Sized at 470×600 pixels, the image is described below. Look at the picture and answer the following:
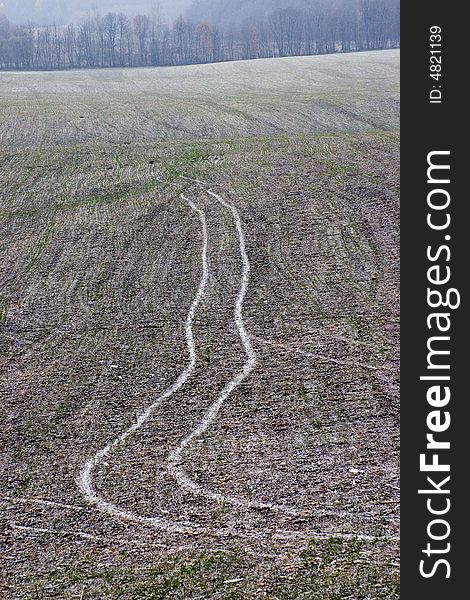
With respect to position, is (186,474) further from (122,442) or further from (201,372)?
(201,372)

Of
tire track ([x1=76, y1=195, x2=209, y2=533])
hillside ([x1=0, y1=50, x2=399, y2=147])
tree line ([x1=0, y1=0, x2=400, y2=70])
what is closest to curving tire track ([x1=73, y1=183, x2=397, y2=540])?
tire track ([x1=76, y1=195, x2=209, y2=533])

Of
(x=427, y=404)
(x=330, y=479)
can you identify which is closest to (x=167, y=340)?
(x=330, y=479)

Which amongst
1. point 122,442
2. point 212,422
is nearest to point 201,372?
point 212,422

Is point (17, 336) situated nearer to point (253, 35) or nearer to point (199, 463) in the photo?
point (199, 463)

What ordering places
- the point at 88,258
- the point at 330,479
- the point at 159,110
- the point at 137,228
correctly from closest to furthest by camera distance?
the point at 330,479
the point at 88,258
the point at 137,228
the point at 159,110

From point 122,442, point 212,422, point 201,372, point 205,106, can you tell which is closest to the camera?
point 122,442

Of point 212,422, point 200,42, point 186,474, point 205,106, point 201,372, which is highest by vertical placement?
point 200,42
